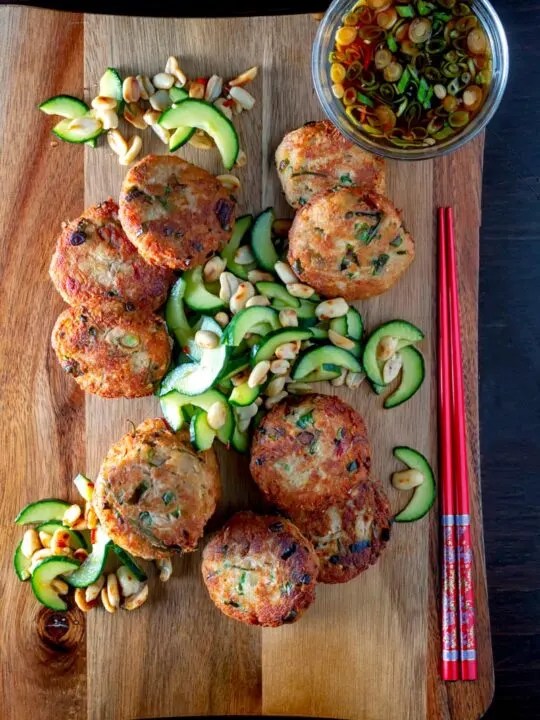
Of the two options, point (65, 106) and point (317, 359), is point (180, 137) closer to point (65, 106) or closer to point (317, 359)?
point (65, 106)

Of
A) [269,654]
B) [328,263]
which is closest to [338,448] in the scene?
[328,263]

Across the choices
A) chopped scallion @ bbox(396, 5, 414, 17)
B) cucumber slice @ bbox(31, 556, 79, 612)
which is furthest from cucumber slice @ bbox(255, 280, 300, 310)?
cucumber slice @ bbox(31, 556, 79, 612)

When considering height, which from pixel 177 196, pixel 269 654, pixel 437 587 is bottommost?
pixel 269 654

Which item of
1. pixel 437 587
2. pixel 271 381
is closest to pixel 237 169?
pixel 271 381

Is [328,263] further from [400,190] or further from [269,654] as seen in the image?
[269,654]

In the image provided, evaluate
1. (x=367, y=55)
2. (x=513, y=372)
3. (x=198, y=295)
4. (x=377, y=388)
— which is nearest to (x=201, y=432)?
(x=198, y=295)

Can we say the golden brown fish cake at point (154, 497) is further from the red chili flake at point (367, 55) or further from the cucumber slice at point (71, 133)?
the red chili flake at point (367, 55)

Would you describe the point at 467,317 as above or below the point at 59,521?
above

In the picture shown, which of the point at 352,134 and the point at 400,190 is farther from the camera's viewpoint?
the point at 400,190
